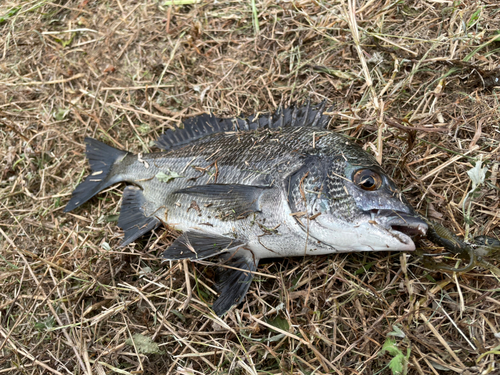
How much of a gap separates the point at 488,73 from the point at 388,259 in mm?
1982

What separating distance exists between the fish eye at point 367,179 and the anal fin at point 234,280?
1.06 m

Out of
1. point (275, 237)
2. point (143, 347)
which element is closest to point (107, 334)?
point (143, 347)

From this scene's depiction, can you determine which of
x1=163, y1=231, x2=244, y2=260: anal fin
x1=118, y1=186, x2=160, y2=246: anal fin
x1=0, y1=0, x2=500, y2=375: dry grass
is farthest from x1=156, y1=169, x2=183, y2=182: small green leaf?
x1=163, y1=231, x2=244, y2=260: anal fin

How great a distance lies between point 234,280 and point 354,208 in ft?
3.79

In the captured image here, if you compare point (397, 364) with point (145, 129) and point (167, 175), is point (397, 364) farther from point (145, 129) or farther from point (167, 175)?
point (145, 129)

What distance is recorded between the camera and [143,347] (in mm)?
2758

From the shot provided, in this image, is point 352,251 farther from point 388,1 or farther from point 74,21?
point 74,21

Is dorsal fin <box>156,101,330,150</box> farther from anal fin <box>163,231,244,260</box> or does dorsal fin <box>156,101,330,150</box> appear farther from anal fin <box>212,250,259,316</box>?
anal fin <box>212,250,259,316</box>

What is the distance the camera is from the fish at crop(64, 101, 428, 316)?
7.99 ft

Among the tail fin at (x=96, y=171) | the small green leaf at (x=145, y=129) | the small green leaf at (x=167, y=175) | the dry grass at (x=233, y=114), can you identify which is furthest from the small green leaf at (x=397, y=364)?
the small green leaf at (x=145, y=129)

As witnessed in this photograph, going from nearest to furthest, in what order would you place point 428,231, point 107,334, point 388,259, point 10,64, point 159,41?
point 428,231 → point 388,259 → point 107,334 → point 159,41 → point 10,64

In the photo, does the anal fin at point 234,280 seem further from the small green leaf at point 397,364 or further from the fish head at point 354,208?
the small green leaf at point 397,364

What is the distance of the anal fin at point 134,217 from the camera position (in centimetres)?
325

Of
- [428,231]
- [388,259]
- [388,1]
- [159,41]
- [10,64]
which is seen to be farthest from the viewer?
[10,64]
